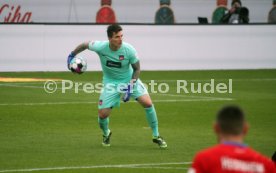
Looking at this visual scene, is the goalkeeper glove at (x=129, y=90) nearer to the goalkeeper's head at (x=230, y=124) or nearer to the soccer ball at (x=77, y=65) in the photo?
the soccer ball at (x=77, y=65)

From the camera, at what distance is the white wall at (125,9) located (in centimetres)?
3338

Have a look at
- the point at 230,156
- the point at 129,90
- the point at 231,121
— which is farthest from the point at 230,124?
the point at 129,90

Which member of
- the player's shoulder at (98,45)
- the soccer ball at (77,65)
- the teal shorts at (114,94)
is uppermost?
the player's shoulder at (98,45)

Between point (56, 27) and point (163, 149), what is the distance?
16690 mm

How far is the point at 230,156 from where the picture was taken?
581cm

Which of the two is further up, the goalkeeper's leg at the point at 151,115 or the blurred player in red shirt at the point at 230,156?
the blurred player in red shirt at the point at 230,156

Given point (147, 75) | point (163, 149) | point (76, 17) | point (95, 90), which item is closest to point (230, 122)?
point (163, 149)

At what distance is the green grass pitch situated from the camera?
41.6 ft

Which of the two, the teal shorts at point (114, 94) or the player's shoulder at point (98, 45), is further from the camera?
the player's shoulder at point (98, 45)

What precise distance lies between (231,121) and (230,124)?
0.09ft

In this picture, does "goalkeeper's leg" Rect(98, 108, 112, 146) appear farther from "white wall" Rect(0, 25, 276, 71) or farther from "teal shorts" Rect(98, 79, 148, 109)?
"white wall" Rect(0, 25, 276, 71)

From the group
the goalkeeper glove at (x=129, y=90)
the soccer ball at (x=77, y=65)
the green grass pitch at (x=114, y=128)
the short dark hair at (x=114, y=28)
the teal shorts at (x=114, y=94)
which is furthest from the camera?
the soccer ball at (x=77, y=65)

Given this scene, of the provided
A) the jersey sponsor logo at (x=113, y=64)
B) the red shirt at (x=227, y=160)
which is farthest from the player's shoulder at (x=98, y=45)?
Result: the red shirt at (x=227, y=160)

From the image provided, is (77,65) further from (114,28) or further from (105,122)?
(114,28)
